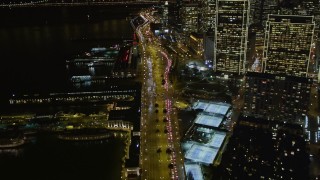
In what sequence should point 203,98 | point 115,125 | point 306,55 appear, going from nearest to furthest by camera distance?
point 115,125 → point 203,98 → point 306,55

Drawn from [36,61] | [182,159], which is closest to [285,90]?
[182,159]

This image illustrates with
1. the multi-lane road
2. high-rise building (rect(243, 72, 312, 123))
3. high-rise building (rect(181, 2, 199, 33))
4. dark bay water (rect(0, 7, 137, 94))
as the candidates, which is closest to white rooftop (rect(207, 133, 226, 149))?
the multi-lane road

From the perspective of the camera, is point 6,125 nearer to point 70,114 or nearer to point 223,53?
point 70,114

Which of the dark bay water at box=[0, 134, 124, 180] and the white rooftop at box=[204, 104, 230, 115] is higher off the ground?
the white rooftop at box=[204, 104, 230, 115]

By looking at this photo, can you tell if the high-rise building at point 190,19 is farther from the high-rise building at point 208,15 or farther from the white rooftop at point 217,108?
the white rooftop at point 217,108

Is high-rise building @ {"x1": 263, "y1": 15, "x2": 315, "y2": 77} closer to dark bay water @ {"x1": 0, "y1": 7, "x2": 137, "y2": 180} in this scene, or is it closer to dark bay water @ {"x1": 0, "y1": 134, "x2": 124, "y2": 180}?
dark bay water @ {"x1": 0, "y1": 134, "x2": 124, "y2": 180}

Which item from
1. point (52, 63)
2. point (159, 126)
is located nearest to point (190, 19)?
point (52, 63)
